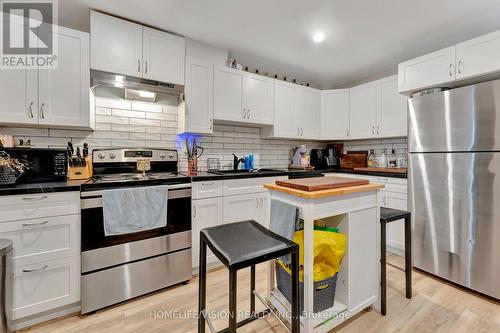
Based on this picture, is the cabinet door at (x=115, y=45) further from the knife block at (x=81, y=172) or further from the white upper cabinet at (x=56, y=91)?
the knife block at (x=81, y=172)

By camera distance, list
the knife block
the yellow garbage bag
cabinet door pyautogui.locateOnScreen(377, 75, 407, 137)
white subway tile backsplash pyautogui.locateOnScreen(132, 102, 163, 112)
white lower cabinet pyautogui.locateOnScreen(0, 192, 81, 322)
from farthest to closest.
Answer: cabinet door pyautogui.locateOnScreen(377, 75, 407, 137) < white subway tile backsplash pyautogui.locateOnScreen(132, 102, 163, 112) < the knife block < white lower cabinet pyautogui.locateOnScreen(0, 192, 81, 322) < the yellow garbage bag

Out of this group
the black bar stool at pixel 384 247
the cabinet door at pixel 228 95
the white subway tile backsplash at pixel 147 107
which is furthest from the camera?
the cabinet door at pixel 228 95

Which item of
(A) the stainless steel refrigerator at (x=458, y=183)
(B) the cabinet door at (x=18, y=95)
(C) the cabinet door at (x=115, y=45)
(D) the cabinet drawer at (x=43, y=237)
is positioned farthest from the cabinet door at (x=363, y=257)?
(B) the cabinet door at (x=18, y=95)

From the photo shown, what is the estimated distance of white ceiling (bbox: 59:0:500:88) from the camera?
1863 millimetres

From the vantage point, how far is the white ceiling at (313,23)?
6.11ft

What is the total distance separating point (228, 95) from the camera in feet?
8.86

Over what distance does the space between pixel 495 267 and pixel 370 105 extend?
2224 millimetres

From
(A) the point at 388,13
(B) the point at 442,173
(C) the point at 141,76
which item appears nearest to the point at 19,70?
(C) the point at 141,76

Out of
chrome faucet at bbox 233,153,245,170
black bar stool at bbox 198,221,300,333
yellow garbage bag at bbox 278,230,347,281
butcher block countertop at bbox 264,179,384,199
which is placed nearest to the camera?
black bar stool at bbox 198,221,300,333

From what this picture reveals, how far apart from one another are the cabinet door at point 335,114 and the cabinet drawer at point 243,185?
1.55m

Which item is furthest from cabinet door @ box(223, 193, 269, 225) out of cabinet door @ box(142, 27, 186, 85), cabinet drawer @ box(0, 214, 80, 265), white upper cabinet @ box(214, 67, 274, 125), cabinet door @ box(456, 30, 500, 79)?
cabinet door @ box(456, 30, 500, 79)

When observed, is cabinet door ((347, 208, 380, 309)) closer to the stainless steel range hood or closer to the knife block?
the stainless steel range hood

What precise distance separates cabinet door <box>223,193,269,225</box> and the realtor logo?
6.50 ft

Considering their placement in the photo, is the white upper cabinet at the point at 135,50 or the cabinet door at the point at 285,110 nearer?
the white upper cabinet at the point at 135,50
